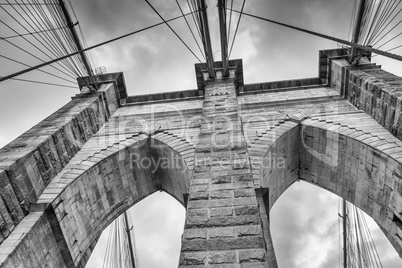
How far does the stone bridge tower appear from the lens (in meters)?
4.43

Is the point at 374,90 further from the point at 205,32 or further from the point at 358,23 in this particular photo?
the point at 205,32

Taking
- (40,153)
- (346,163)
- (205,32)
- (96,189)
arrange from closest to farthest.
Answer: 1. (40,153)
2. (96,189)
3. (346,163)
4. (205,32)

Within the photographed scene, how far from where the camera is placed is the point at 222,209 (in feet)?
11.3

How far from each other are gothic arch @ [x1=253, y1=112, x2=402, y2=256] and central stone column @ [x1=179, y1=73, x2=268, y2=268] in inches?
63.6

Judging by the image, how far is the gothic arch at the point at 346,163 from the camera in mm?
5988

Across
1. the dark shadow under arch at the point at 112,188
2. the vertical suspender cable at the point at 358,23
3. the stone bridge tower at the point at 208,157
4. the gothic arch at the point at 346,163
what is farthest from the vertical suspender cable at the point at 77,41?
the vertical suspender cable at the point at 358,23

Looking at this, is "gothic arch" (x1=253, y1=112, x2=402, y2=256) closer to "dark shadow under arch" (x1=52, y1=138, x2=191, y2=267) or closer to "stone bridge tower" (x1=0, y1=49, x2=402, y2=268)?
"stone bridge tower" (x1=0, y1=49, x2=402, y2=268)

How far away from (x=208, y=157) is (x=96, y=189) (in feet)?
11.8

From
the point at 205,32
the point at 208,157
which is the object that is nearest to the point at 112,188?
the point at 208,157

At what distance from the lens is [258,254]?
2.76 m

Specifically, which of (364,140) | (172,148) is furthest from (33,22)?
(364,140)

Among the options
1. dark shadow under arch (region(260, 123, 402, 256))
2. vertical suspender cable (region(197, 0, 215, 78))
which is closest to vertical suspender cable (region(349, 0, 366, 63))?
dark shadow under arch (region(260, 123, 402, 256))

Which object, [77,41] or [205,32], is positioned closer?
[205,32]

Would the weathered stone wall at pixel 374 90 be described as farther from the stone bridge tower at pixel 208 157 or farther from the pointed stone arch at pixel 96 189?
the pointed stone arch at pixel 96 189
